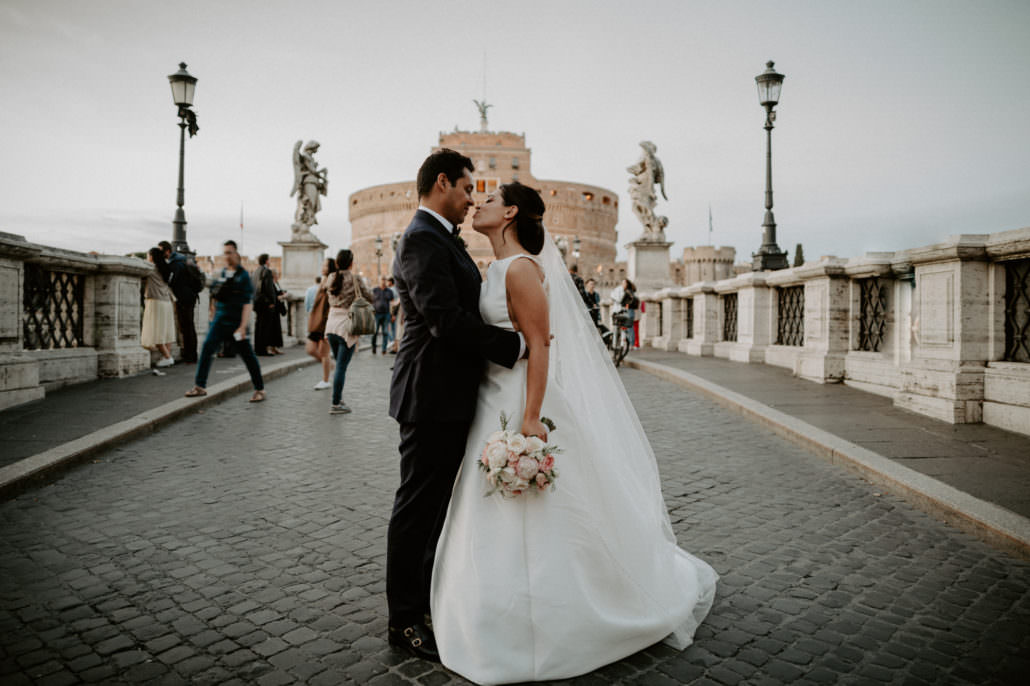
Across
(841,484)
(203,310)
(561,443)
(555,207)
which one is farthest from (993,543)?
(555,207)

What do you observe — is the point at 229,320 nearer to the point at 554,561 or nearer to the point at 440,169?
the point at 440,169

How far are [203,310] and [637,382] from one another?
30.2 ft

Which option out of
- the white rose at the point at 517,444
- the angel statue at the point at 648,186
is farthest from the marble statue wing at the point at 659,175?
the white rose at the point at 517,444

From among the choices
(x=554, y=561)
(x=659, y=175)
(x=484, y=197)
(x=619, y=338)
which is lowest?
(x=554, y=561)

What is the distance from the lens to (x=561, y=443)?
2.44 metres

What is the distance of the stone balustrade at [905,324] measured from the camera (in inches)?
230

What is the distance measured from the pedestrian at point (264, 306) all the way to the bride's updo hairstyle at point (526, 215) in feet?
35.9

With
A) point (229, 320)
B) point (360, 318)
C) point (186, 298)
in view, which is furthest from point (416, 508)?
point (186, 298)

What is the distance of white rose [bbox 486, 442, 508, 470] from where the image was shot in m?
2.23

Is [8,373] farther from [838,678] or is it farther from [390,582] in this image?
[838,678]

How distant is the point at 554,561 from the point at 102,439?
14.5 feet

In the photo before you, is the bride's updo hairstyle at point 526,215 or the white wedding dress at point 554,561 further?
the bride's updo hairstyle at point 526,215

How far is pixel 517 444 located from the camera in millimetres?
2266

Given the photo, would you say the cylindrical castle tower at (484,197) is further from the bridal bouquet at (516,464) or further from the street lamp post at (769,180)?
the bridal bouquet at (516,464)
